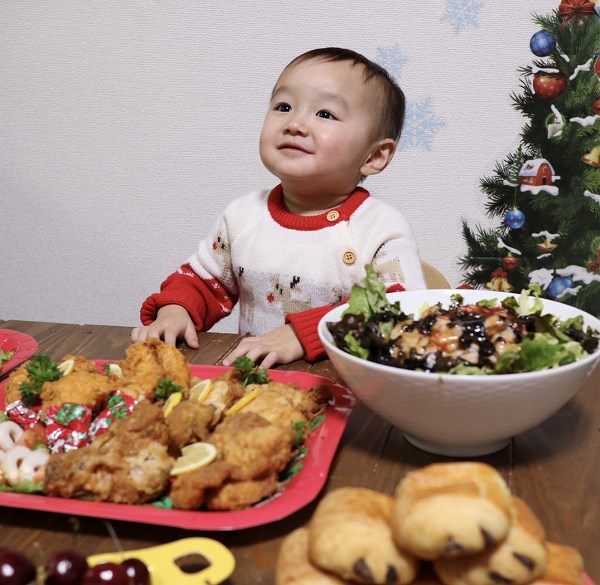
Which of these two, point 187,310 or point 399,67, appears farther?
point 399,67

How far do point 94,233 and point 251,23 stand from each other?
1.52 metres

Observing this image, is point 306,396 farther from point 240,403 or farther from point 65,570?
point 65,570

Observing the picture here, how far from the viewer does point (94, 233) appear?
4227 mm

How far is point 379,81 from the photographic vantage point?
1917 millimetres

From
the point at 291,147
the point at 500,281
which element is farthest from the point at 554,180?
the point at 291,147

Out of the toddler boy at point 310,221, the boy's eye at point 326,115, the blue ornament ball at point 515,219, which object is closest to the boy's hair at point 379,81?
the toddler boy at point 310,221

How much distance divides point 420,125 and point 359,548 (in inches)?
130

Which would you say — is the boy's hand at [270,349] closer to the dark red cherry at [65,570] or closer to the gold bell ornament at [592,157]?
the dark red cherry at [65,570]

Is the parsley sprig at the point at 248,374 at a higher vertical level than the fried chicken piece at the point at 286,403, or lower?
lower

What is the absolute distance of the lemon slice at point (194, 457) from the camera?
0.92 m

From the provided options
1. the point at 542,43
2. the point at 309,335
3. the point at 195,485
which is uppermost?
the point at 542,43

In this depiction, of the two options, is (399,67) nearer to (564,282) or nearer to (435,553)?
(564,282)

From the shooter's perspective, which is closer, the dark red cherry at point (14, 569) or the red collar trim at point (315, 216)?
the dark red cherry at point (14, 569)

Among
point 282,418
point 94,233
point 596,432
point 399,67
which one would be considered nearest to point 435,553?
point 282,418
